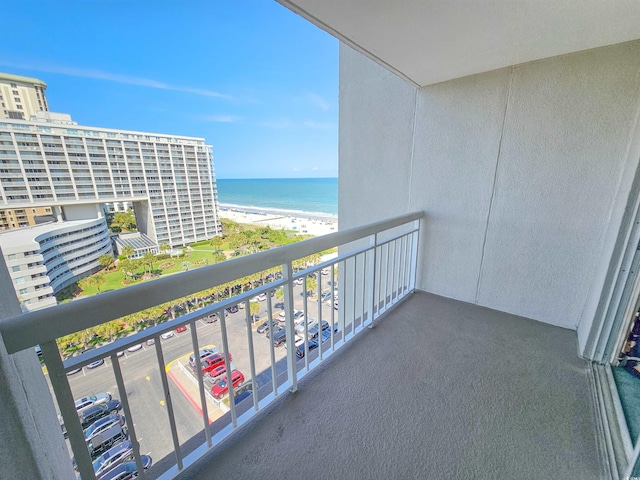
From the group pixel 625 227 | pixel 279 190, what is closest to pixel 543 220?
pixel 625 227

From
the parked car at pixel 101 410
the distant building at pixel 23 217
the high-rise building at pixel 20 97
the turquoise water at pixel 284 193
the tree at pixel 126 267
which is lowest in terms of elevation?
the turquoise water at pixel 284 193

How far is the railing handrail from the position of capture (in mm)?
649

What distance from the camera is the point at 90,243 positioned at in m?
1.80

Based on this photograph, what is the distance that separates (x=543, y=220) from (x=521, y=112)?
2.97 ft

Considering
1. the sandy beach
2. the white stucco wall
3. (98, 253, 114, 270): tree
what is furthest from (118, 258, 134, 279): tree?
the white stucco wall

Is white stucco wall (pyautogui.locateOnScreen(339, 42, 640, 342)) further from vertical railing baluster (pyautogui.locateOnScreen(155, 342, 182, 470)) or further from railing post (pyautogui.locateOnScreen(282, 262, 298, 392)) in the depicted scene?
vertical railing baluster (pyautogui.locateOnScreen(155, 342, 182, 470))

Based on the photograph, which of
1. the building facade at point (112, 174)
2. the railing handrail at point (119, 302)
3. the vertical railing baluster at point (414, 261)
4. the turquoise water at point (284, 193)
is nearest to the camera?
the railing handrail at point (119, 302)

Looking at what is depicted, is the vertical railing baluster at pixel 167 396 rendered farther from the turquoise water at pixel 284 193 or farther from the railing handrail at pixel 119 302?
the turquoise water at pixel 284 193

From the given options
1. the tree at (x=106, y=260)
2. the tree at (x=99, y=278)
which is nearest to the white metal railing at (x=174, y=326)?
the tree at (x=99, y=278)

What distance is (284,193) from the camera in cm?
2411

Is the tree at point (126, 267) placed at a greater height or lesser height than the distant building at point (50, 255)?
lesser

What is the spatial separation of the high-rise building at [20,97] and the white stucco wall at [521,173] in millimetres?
3061

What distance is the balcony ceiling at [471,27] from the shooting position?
125cm

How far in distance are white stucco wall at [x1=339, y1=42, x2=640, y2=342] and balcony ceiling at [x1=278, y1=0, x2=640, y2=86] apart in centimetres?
26
